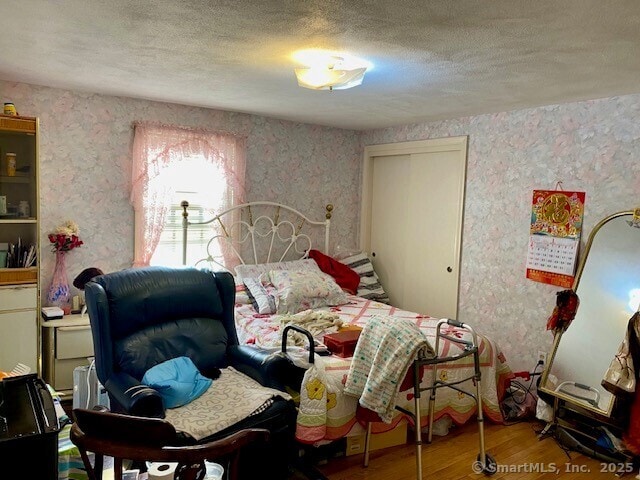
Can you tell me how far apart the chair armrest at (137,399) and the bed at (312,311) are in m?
0.76

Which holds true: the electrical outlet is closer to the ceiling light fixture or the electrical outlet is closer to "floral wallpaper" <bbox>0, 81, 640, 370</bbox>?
"floral wallpaper" <bbox>0, 81, 640, 370</bbox>

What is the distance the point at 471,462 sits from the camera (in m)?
2.94

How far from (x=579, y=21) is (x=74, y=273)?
144 inches

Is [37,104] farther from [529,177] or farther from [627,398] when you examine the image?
[627,398]

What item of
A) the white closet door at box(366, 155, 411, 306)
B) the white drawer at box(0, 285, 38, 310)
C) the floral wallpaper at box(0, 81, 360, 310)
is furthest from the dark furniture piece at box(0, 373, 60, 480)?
the white closet door at box(366, 155, 411, 306)

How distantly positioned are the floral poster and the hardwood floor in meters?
1.15

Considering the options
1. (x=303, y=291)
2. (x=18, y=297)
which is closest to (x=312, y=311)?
(x=303, y=291)

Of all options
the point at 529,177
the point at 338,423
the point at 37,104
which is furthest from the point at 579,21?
the point at 37,104

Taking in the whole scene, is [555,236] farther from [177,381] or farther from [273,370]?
[177,381]

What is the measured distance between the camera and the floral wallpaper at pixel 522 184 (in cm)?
327

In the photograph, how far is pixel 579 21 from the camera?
6.34 ft

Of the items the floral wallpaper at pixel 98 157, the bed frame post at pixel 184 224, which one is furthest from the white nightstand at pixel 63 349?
the bed frame post at pixel 184 224

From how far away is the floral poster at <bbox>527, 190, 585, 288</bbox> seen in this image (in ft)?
11.4

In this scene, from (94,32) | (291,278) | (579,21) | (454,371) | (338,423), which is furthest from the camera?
(291,278)
